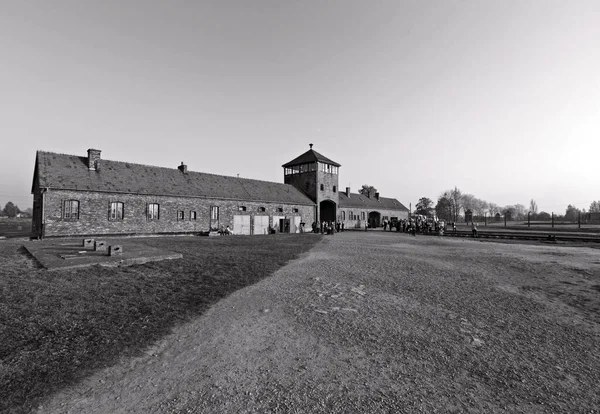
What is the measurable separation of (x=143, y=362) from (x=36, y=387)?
1.07 m

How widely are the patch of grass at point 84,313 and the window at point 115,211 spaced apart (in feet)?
42.7

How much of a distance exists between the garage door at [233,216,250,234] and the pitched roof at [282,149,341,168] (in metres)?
13.2

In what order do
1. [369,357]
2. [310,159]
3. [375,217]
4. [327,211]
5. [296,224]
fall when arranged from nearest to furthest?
[369,357] < [296,224] < [310,159] < [327,211] < [375,217]

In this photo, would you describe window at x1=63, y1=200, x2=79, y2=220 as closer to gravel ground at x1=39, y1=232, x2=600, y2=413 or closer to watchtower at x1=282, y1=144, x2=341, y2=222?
gravel ground at x1=39, y1=232, x2=600, y2=413

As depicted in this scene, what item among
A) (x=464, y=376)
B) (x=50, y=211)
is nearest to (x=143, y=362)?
(x=464, y=376)

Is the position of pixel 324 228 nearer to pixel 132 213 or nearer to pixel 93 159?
pixel 132 213

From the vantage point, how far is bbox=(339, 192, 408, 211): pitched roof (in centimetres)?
4788

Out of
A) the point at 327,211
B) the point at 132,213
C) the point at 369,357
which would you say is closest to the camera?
the point at 369,357

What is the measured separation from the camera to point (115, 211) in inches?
875

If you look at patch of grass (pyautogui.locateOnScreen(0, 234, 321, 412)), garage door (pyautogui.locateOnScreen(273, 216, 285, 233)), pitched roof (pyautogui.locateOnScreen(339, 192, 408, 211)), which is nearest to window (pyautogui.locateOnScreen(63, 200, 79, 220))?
patch of grass (pyautogui.locateOnScreen(0, 234, 321, 412))

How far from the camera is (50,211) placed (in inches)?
764

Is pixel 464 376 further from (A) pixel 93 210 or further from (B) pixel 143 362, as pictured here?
(A) pixel 93 210

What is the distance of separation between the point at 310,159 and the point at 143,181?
21061 millimetres

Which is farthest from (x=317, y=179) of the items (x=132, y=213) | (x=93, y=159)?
(x=93, y=159)
